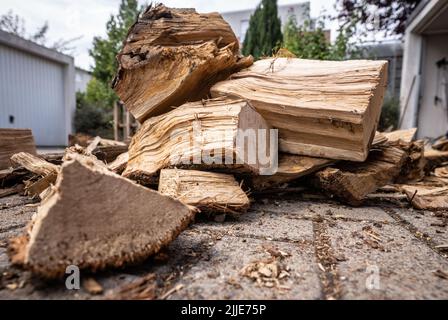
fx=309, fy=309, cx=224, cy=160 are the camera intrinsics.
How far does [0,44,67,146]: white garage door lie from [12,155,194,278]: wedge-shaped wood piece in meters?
7.31

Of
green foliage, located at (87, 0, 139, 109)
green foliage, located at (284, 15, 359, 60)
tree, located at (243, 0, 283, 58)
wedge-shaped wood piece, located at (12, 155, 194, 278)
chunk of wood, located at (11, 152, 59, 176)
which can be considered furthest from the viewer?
green foliage, located at (87, 0, 139, 109)

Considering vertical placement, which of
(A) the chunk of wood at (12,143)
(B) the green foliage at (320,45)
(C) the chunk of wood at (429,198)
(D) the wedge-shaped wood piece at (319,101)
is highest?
(B) the green foliage at (320,45)

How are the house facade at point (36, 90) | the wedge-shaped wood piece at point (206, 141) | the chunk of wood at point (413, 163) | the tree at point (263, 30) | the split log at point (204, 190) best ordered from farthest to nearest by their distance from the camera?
the tree at point (263, 30) < the house facade at point (36, 90) < the chunk of wood at point (413, 163) < the wedge-shaped wood piece at point (206, 141) < the split log at point (204, 190)

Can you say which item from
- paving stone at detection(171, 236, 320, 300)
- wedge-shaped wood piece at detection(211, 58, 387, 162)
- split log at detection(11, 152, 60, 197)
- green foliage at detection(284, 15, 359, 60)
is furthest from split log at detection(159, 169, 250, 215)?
green foliage at detection(284, 15, 359, 60)

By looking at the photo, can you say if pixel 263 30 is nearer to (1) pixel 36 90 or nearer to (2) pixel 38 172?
(1) pixel 36 90

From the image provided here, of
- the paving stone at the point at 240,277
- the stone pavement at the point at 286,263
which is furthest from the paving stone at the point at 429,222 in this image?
the paving stone at the point at 240,277

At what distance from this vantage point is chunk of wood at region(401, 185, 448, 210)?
1.85m

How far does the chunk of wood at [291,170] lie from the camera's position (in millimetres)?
1871

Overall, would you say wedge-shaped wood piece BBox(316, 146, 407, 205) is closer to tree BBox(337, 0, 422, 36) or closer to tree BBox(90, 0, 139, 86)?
tree BBox(337, 0, 422, 36)

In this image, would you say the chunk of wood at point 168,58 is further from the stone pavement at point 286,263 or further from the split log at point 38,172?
the stone pavement at point 286,263

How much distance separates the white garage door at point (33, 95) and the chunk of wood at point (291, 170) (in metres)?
7.01

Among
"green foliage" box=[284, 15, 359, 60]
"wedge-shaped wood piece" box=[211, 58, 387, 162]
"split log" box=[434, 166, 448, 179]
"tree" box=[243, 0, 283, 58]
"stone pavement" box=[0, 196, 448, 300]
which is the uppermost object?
"tree" box=[243, 0, 283, 58]
